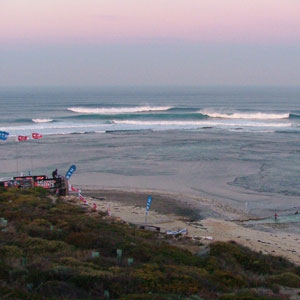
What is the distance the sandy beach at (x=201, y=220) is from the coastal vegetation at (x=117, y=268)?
2.67 m

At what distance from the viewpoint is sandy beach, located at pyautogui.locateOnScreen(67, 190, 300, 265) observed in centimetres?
1528

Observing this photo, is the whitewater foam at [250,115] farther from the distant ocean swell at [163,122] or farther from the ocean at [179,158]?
the ocean at [179,158]

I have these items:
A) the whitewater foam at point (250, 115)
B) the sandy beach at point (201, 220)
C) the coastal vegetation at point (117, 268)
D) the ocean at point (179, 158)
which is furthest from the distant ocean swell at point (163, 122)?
the coastal vegetation at point (117, 268)

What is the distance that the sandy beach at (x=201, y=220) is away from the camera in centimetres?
1528

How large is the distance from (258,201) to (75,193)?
799cm

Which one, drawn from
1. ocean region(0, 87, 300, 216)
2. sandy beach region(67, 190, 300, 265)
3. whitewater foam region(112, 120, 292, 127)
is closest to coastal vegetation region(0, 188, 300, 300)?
Answer: sandy beach region(67, 190, 300, 265)

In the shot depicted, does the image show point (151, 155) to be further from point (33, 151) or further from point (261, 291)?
point (261, 291)

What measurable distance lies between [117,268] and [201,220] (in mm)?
10056

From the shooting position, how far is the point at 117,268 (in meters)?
8.61

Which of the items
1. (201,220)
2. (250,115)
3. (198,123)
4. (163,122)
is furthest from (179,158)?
(250,115)

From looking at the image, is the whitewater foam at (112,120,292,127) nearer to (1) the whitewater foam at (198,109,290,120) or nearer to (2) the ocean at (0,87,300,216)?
(2) the ocean at (0,87,300,216)

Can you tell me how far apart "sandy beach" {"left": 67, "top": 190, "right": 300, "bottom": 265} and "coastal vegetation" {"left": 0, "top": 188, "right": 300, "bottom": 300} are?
2.67 metres

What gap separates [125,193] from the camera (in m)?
23.1

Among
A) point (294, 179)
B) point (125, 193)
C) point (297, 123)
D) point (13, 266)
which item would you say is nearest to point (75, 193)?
point (125, 193)
